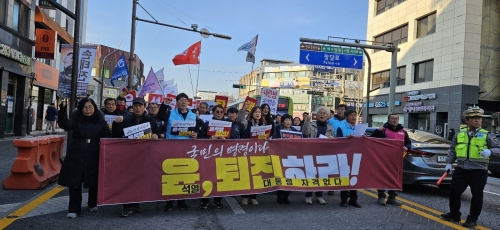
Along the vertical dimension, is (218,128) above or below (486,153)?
above

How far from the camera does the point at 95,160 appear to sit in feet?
18.2

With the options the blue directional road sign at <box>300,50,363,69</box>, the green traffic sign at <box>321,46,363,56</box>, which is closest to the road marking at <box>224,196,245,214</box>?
the blue directional road sign at <box>300,50,363,69</box>

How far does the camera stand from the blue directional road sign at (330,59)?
19969 millimetres

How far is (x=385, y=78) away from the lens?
32500 mm

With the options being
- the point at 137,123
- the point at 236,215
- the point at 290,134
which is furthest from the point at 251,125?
the point at 137,123

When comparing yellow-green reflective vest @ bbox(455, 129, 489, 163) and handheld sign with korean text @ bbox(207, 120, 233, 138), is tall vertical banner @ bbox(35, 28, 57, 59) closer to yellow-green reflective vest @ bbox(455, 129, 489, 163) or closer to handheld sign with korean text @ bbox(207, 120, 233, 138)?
handheld sign with korean text @ bbox(207, 120, 233, 138)

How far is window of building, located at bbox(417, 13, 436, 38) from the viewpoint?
1080 inches

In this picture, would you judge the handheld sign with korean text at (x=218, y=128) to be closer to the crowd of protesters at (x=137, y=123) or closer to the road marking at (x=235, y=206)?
the crowd of protesters at (x=137, y=123)

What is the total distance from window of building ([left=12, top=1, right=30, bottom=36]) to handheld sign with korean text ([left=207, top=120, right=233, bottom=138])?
15.0 m

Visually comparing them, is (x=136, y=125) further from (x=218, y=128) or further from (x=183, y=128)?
(x=218, y=128)

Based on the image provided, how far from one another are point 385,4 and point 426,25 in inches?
240

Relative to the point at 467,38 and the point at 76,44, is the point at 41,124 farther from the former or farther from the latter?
the point at 467,38

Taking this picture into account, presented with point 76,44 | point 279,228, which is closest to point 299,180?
point 279,228

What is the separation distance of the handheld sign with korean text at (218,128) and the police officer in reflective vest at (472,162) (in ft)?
11.8
